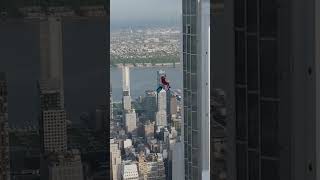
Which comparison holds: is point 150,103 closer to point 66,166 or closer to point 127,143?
point 127,143

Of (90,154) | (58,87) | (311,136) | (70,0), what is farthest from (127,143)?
(311,136)

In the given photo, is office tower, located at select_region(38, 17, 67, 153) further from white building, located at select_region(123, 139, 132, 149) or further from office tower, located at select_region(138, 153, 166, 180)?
office tower, located at select_region(138, 153, 166, 180)

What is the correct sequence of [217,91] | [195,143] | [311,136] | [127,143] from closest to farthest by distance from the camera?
1. [311,136]
2. [217,91]
3. [127,143]
4. [195,143]

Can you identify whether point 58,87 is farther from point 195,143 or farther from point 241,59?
point 195,143

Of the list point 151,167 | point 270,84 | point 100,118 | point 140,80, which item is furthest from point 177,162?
point 270,84

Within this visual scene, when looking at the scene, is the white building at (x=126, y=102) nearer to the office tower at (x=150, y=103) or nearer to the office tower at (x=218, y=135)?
the office tower at (x=150, y=103)

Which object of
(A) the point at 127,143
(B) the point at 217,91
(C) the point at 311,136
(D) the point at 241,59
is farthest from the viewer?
(A) the point at 127,143

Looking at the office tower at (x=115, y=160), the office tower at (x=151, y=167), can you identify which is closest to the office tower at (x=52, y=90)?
the office tower at (x=115, y=160)
